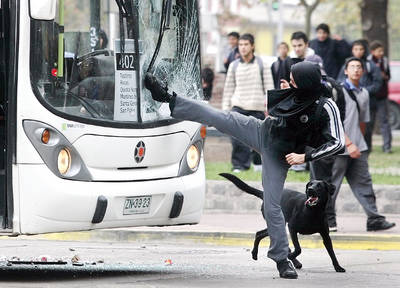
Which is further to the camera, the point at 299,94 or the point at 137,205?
the point at 137,205

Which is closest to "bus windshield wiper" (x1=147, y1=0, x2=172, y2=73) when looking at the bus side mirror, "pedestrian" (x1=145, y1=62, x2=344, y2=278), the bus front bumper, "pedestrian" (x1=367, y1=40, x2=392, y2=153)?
"pedestrian" (x1=145, y1=62, x2=344, y2=278)

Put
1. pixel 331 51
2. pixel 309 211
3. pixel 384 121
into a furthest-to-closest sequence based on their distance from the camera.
A: pixel 384 121, pixel 331 51, pixel 309 211

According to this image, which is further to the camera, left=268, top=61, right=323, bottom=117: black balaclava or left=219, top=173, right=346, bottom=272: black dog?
left=219, top=173, right=346, bottom=272: black dog

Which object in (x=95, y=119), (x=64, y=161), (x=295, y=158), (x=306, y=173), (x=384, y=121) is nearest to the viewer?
(x=64, y=161)

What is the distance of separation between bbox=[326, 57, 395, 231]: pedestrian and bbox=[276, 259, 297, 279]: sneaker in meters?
3.03

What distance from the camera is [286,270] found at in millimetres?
9875

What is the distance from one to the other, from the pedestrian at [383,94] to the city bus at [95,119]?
9.85 meters

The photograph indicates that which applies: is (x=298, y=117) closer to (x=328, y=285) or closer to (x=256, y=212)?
(x=328, y=285)

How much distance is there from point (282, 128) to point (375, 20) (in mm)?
16739

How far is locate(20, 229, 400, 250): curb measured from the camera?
1247cm

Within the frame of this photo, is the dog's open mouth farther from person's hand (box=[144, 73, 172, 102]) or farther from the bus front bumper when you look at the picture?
person's hand (box=[144, 73, 172, 102])

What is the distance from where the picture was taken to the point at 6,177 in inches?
369

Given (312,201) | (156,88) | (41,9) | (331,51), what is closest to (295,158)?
(312,201)

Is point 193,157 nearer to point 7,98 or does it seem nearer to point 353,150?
point 7,98
